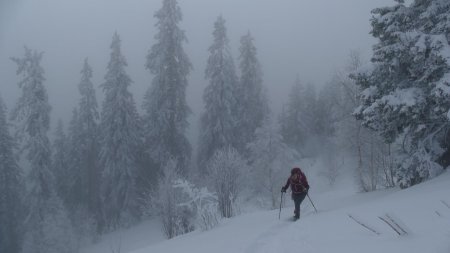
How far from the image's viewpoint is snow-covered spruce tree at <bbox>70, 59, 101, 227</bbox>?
4122cm

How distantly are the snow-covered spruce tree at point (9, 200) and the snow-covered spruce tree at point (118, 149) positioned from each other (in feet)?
22.8

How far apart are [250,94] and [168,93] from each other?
35.1ft

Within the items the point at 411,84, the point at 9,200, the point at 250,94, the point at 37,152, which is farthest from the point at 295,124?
the point at 411,84

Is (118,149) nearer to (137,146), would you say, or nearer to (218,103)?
(137,146)

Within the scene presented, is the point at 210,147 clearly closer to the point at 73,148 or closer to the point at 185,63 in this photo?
the point at 185,63

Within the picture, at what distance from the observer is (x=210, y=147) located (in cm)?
3969

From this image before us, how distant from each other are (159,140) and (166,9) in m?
11.3

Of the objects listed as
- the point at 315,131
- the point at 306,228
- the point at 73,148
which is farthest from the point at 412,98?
the point at 315,131

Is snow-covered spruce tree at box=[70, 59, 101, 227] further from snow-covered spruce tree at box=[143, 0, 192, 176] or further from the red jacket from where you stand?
the red jacket

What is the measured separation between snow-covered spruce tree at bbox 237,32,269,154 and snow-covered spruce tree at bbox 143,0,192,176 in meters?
7.31

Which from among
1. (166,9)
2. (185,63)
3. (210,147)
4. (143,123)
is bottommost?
(210,147)

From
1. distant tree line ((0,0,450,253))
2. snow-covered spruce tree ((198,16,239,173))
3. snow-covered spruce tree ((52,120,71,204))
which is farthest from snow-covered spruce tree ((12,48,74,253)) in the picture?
snow-covered spruce tree ((198,16,239,173))

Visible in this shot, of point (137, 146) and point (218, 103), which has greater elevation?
point (218, 103)

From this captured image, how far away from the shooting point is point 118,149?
3684cm
